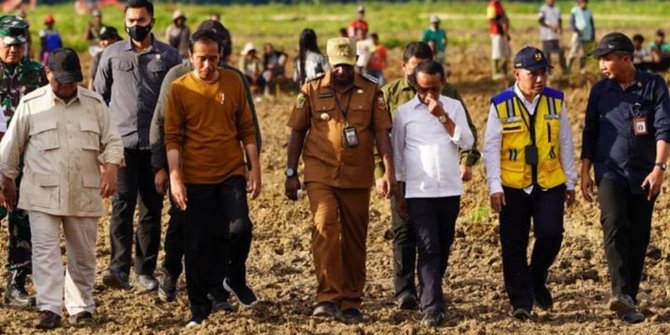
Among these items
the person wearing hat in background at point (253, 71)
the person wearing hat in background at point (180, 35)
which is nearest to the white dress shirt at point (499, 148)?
the person wearing hat in background at point (180, 35)

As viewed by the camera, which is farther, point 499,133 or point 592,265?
point 592,265

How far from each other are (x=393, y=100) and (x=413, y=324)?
5.03 feet

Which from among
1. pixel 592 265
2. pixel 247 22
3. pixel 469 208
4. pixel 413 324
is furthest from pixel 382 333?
pixel 247 22

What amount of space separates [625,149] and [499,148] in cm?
79

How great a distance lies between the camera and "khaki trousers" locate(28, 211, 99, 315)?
10.1m

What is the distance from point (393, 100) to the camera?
35.3 ft

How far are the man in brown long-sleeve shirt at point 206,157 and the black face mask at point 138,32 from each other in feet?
3.90

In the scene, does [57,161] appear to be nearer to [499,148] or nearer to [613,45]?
[499,148]

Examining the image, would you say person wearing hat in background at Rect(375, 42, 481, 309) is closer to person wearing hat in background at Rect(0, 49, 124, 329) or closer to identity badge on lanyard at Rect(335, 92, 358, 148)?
identity badge on lanyard at Rect(335, 92, 358, 148)

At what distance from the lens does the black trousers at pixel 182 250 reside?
10484mm

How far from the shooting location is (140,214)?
452 inches

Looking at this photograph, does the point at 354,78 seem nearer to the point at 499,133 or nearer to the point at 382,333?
the point at 499,133

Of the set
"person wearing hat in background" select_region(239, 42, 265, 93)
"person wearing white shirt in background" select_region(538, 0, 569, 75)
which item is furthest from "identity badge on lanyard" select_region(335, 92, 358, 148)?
"person wearing white shirt in background" select_region(538, 0, 569, 75)

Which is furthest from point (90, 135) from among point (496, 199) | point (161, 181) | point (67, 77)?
point (496, 199)
